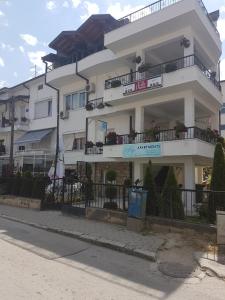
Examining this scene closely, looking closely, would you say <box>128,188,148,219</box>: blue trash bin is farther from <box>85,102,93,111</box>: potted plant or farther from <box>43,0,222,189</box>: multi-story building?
<box>85,102,93,111</box>: potted plant

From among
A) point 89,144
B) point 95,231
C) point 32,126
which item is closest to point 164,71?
point 89,144

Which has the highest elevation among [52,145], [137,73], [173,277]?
[137,73]

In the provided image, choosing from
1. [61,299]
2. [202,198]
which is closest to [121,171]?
[202,198]

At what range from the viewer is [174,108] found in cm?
2116

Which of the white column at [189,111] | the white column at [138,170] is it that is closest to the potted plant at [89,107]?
the white column at [138,170]

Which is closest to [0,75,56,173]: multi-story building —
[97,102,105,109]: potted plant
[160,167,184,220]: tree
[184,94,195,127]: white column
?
[97,102,105,109]: potted plant

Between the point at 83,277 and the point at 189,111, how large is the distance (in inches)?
479

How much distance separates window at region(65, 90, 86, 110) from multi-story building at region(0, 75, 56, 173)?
1.56 metres

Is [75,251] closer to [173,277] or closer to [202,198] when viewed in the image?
[173,277]

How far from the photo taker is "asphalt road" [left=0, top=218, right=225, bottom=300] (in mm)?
6277

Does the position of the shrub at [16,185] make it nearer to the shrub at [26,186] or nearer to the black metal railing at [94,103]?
the shrub at [26,186]

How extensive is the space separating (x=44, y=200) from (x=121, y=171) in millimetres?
6570

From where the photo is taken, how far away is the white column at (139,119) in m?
19.8

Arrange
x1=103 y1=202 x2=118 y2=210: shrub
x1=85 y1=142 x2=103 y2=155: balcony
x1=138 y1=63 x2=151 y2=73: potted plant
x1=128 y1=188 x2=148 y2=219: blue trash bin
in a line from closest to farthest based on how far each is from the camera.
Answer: x1=128 y1=188 x2=148 y2=219: blue trash bin
x1=103 y1=202 x2=118 y2=210: shrub
x1=138 y1=63 x2=151 y2=73: potted plant
x1=85 y1=142 x2=103 y2=155: balcony
